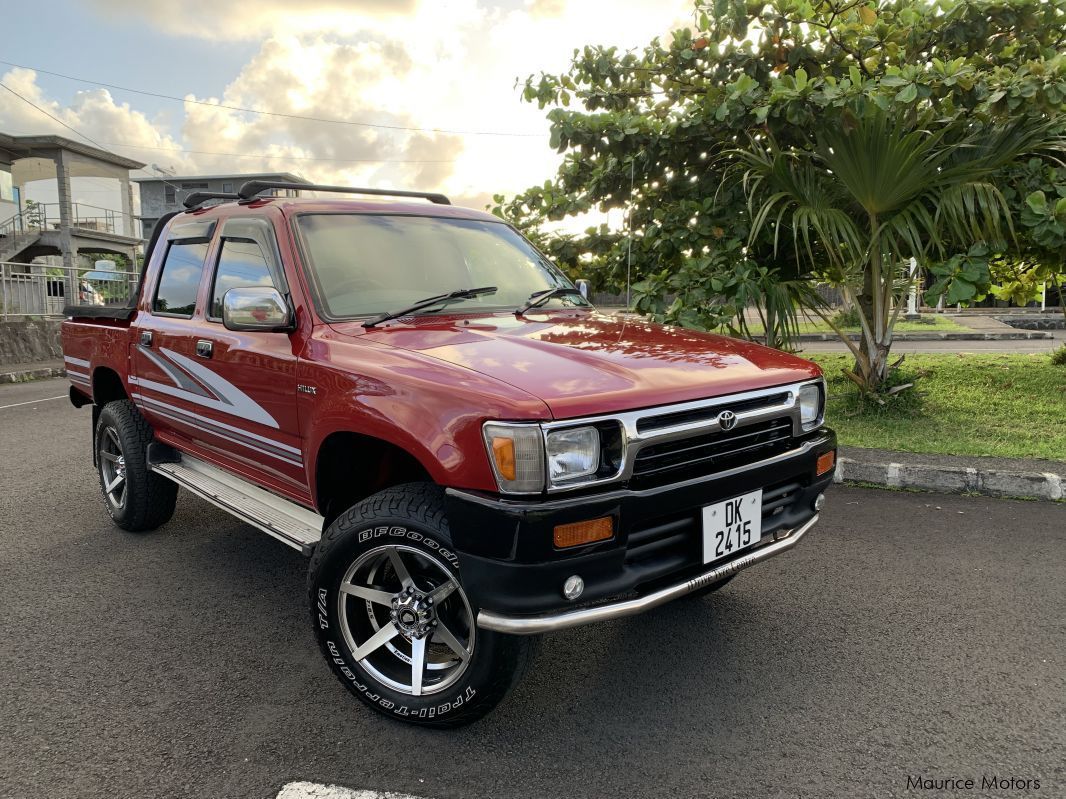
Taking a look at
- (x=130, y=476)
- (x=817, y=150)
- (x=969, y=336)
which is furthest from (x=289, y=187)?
(x=969, y=336)

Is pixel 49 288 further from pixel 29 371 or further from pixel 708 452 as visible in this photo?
pixel 708 452

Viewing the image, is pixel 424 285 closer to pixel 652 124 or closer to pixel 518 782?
pixel 518 782

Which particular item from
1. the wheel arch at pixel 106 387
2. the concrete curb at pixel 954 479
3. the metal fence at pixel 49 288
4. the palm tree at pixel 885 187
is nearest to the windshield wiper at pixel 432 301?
the wheel arch at pixel 106 387

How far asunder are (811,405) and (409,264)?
186 cm

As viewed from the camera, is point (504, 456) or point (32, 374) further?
point (32, 374)

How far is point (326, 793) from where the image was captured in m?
2.22

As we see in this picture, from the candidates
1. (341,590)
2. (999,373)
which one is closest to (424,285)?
(341,590)

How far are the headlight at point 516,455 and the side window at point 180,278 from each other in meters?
2.42

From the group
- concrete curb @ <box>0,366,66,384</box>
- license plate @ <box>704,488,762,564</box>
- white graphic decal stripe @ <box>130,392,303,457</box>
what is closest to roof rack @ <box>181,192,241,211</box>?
white graphic decal stripe @ <box>130,392,303,457</box>

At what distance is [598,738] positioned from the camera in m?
2.50

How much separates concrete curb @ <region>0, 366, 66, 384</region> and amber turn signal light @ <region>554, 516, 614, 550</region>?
12.2m

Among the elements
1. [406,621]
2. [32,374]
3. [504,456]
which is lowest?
[32,374]

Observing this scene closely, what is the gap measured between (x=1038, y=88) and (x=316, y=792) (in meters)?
6.25

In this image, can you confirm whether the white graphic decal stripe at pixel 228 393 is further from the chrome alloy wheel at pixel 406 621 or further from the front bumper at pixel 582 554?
the front bumper at pixel 582 554
